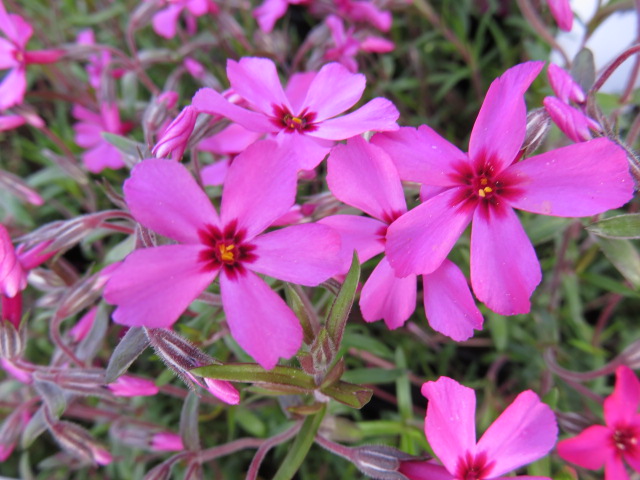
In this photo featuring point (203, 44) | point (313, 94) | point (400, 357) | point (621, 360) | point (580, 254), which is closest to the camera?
point (313, 94)

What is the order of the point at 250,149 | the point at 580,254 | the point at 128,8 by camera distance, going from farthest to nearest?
1. the point at 128,8
2. the point at 580,254
3. the point at 250,149

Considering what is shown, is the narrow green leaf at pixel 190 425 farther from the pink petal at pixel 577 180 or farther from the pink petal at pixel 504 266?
the pink petal at pixel 577 180

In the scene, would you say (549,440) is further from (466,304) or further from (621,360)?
(621,360)

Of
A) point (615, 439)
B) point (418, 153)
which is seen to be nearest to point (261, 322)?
point (418, 153)

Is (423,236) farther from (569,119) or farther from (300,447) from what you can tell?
(300,447)

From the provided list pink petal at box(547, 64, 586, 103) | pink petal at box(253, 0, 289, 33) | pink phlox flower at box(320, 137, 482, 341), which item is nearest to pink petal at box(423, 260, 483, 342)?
pink phlox flower at box(320, 137, 482, 341)

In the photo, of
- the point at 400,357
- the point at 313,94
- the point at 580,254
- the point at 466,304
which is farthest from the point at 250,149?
the point at 580,254

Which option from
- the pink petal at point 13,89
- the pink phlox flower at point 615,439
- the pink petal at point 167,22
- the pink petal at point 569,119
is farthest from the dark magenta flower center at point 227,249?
the pink petal at point 167,22
